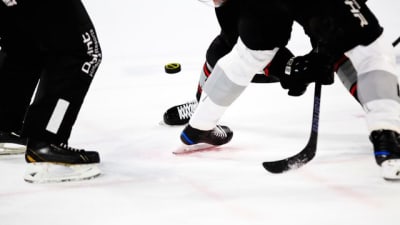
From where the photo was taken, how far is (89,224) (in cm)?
128

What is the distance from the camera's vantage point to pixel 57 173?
5.46 ft

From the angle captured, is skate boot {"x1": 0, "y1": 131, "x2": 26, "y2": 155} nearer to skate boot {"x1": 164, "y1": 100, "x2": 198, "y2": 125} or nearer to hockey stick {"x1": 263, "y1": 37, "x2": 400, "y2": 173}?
skate boot {"x1": 164, "y1": 100, "x2": 198, "y2": 125}

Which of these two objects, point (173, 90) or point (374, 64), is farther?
point (173, 90)

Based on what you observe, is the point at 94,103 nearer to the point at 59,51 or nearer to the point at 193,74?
the point at 193,74

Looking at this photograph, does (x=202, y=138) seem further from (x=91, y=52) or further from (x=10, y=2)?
(x=10, y=2)

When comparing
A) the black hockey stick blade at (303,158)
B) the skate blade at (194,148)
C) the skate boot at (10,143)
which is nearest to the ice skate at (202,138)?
the skate blade at (194,148)

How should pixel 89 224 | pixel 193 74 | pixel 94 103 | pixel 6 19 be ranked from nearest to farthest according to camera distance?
pixel 89 224 → pixel 6 19 → pixel 94 103 → pixel 193 74

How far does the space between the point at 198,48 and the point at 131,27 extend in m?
0.61

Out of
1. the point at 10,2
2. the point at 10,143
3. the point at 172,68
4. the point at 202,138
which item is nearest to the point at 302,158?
the point at 202,138

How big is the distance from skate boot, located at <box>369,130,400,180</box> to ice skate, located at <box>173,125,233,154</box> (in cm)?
59

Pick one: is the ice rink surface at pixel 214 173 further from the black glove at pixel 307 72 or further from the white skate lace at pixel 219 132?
the black glove at pixel 307 72

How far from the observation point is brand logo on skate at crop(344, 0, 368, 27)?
1453 millimetres

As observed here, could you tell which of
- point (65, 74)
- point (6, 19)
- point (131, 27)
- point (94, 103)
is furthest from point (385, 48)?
point (131, 27)

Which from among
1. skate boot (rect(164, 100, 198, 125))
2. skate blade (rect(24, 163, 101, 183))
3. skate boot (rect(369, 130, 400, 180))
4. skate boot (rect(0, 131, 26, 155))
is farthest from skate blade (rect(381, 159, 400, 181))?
skate boot (rect(0, 131, 26, 155))
